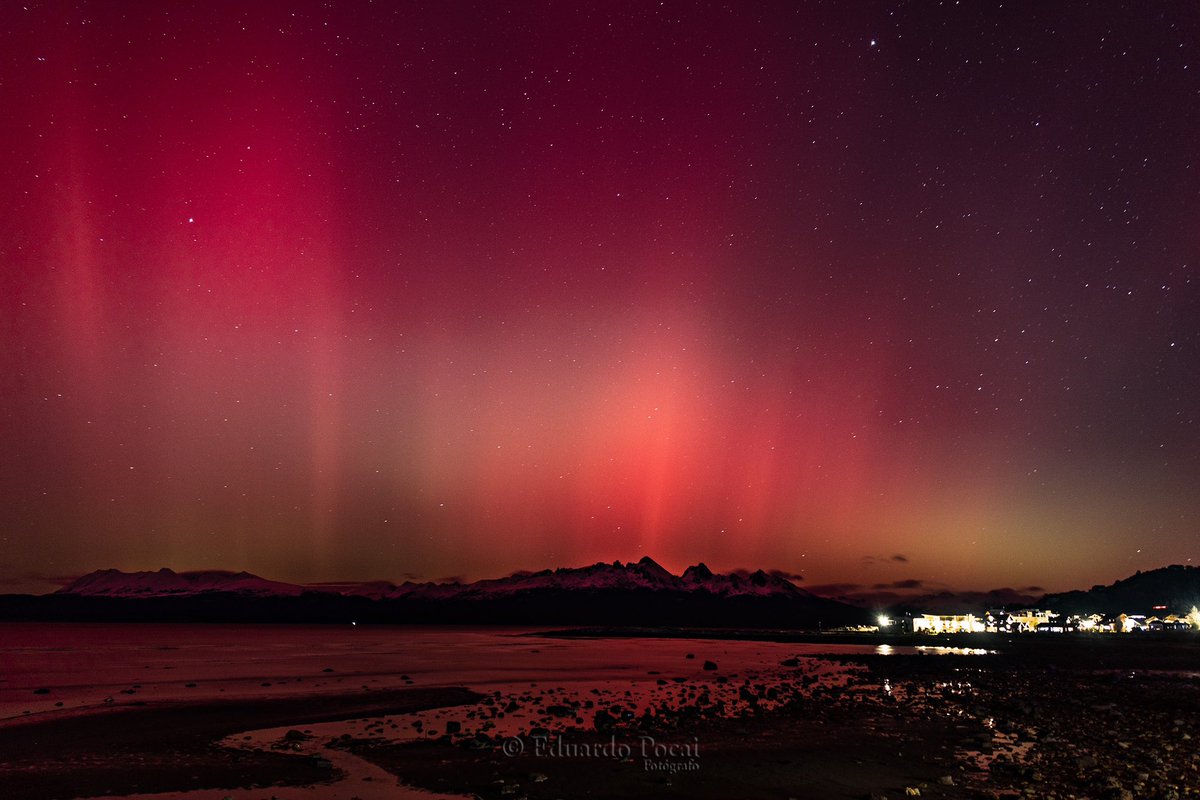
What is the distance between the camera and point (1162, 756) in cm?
1617

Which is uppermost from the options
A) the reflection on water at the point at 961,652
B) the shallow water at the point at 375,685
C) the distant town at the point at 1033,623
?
the shallow water at the point at 375,685

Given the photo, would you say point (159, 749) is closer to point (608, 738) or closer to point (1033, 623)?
point (608, 738)

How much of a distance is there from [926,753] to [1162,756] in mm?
5067

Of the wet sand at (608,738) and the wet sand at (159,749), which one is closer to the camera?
the wet sand at (608,738)

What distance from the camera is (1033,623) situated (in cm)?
16562

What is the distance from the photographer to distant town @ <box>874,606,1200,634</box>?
154 metres

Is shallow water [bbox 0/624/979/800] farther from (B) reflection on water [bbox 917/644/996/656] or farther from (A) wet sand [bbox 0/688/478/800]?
(B) reflection on water [bbox 917/644/996/656]

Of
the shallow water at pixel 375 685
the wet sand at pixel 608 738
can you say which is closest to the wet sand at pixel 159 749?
the wet sand at pixel 608 738

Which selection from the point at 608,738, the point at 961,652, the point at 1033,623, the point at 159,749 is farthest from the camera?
the point at 1033,623

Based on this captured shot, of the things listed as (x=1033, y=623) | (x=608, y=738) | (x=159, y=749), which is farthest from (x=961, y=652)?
(x=1033, y=623)

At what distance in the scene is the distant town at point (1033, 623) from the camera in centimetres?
15400

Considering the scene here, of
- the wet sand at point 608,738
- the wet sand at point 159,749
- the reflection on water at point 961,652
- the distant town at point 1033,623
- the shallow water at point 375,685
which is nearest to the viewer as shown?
the wet sand at point 608,738

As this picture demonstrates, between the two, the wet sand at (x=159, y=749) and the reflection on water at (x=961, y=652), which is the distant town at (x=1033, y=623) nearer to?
the reflection on water at (x=961, y=652)

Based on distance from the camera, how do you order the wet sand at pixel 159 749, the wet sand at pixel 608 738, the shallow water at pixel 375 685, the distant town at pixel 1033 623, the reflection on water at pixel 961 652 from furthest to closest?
the distant town at pixel 1033 623 < the reflection on water at pixel 961 652 < the shallow water at pixel 375 685 < the wet sand at pixel 159 749 < the wet sand at pixel 608 738
